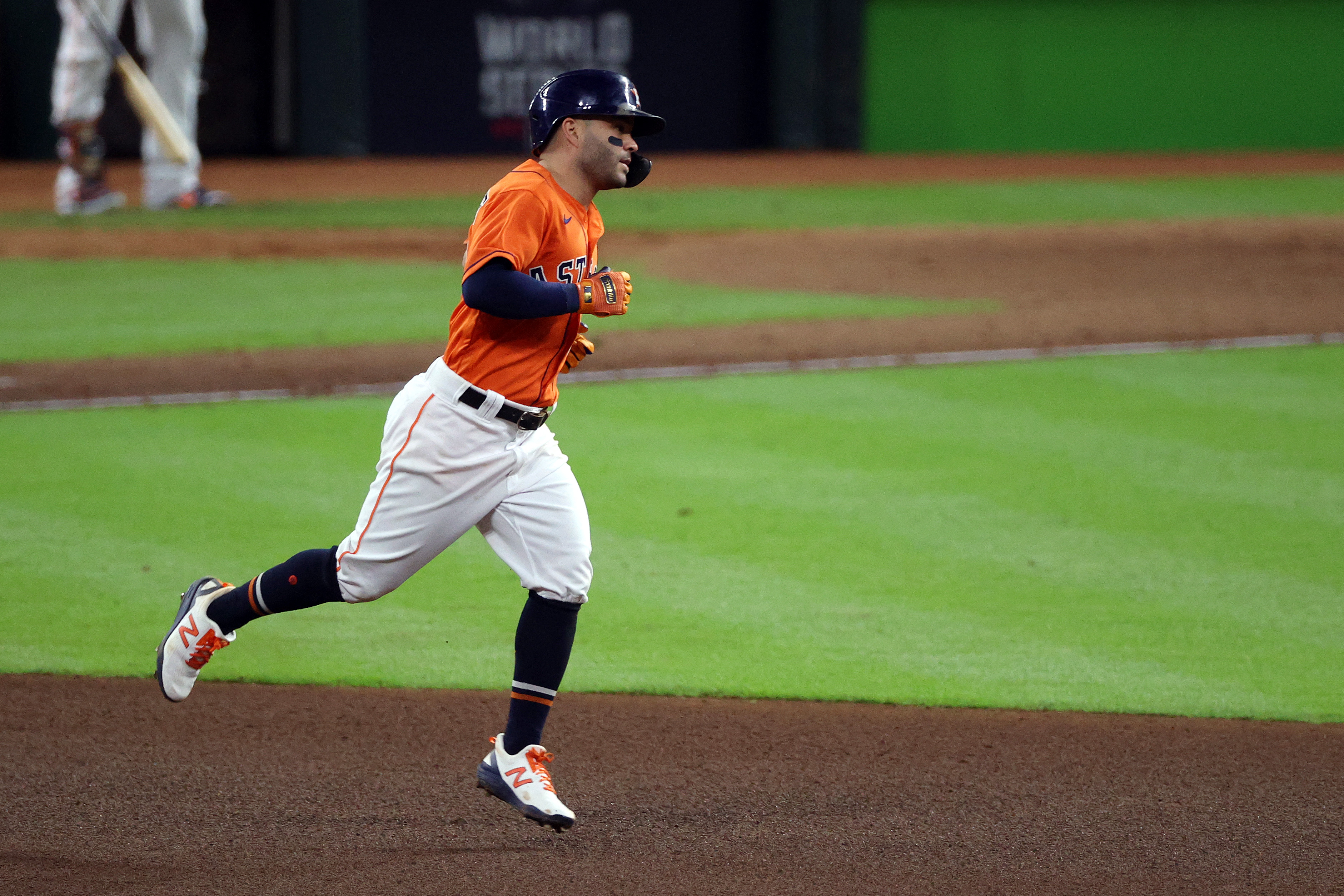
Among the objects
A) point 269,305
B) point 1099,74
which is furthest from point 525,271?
point 1099,74

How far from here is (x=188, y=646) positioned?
3.89m

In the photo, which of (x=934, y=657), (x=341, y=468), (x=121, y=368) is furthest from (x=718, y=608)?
(x=121, y=368)

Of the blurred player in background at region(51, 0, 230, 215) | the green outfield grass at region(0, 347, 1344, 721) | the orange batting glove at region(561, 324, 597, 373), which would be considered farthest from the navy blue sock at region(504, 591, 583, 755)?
the blurred player in background at region(51, 0, 230, 215)

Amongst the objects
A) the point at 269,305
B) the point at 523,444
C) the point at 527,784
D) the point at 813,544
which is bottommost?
the point at 269,305

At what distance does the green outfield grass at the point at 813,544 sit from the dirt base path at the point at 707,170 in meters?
9.97

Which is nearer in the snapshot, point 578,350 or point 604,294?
point 604,294

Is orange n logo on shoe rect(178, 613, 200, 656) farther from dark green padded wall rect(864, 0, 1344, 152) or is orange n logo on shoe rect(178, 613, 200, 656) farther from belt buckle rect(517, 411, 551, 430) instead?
dark green padded wall rect(864, 0, 1344, 152)

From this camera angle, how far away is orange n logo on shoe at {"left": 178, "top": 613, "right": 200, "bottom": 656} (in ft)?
12.7

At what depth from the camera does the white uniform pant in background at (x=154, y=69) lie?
14.3m

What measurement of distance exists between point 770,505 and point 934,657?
1.68m

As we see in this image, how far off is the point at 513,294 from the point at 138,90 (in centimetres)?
1167

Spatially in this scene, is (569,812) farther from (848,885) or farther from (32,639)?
(32,639)

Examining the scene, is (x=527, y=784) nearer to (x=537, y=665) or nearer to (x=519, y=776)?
(x=519, y=776)

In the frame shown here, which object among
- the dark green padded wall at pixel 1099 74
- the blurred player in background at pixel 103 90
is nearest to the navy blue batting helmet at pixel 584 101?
the blurred player in background at pixel 103 90
